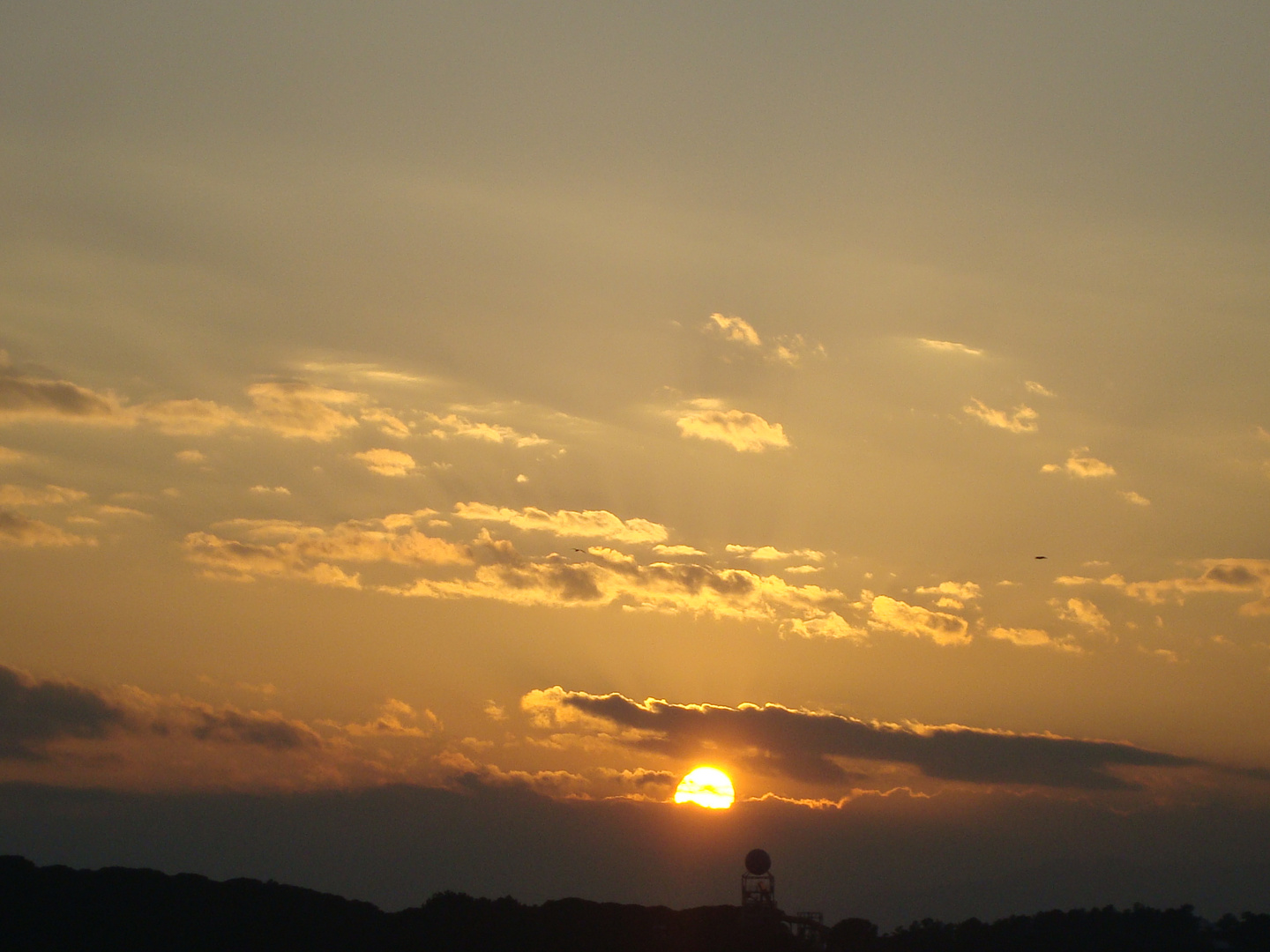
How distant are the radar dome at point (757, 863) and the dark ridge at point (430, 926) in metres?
4.02

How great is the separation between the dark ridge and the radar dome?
4.02 metres

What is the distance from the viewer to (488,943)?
4619 inches

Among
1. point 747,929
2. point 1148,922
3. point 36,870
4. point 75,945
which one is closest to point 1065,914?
point 1148,922

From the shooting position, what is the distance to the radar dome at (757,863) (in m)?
102

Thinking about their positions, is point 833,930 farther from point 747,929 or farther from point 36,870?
point 36,870

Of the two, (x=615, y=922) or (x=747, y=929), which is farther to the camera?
(x=615, y=922)

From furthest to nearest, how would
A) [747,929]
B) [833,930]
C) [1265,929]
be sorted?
[833,930] → [1265,929] → [747,929]

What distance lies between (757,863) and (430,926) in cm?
3886

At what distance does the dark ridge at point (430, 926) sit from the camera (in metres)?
106

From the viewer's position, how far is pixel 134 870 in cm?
12088

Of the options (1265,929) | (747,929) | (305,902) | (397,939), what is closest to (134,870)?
(305,902)

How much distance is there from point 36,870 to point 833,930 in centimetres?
7615

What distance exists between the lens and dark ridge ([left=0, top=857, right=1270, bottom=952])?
10650 cm

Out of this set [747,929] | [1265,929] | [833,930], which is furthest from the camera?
[833,930]
